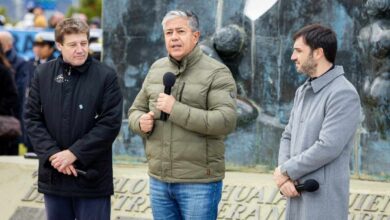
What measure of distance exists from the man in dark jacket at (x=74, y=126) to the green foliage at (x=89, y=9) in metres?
25.8

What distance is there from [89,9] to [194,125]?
27.2 m

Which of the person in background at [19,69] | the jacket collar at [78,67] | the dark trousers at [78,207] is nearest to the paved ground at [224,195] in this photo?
the dark trousers at [78,207]

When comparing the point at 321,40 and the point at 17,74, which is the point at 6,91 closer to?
the point at 17,74

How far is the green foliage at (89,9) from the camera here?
3141 cm

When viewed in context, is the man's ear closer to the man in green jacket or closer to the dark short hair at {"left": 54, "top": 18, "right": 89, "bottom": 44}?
the man in green jacket

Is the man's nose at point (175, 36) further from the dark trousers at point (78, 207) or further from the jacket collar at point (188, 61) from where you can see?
the dark trousers at point (78, 207)

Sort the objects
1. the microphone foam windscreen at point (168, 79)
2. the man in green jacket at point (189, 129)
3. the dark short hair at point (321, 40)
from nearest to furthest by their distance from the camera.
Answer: the dark short hair at point (321, 40) < the microphone foam windscreen at point (168, 79) < the man in green jacket at point (189, 129)

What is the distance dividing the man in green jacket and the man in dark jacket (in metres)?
0.39

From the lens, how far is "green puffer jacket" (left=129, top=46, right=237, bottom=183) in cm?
513

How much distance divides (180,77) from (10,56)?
6267 mm

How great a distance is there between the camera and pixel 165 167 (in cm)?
520

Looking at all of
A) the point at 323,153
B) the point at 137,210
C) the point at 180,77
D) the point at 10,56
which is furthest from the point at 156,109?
the point at 10,56

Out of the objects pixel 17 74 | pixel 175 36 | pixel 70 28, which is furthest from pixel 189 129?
pixel 17 74

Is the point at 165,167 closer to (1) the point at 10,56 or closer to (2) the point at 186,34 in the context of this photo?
(2) the point at 186,34
